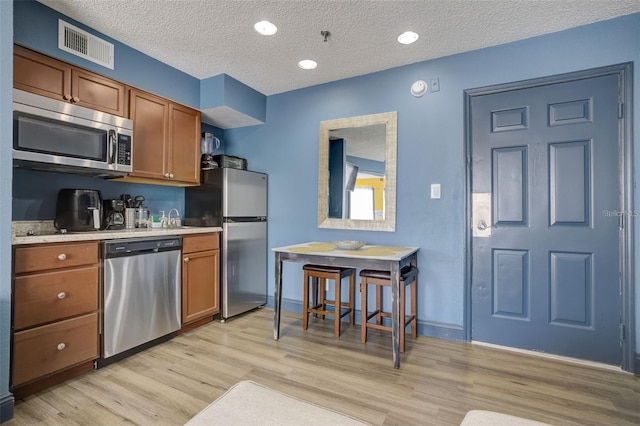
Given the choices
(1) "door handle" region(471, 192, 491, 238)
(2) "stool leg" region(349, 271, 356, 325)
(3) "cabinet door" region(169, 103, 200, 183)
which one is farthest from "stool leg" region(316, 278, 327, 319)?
(3) "cabinet door" region(169, 103, 200, 183)

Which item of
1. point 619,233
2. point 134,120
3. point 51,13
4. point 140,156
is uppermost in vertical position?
point 51,13

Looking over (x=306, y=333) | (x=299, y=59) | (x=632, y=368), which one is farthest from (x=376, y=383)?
(x=299, y=59)

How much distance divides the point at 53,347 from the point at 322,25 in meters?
2.86

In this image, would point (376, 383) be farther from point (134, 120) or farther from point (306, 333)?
point (134, 120)

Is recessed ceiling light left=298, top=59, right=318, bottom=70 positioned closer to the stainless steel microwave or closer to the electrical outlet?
the electrical outlet

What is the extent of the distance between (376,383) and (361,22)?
2.55 metres

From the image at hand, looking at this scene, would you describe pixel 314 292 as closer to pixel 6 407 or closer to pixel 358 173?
pixel 358 173

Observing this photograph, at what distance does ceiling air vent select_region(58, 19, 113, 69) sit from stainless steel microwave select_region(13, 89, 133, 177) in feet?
1.56

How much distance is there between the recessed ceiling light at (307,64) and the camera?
2.96 meters

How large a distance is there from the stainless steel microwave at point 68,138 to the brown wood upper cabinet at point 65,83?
11 centimetres

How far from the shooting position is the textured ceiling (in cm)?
217

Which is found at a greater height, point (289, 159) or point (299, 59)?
point (299, 59)

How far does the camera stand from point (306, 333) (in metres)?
2.92

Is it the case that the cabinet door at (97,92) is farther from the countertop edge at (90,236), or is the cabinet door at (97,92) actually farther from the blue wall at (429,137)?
the blue wall at (429,137)
